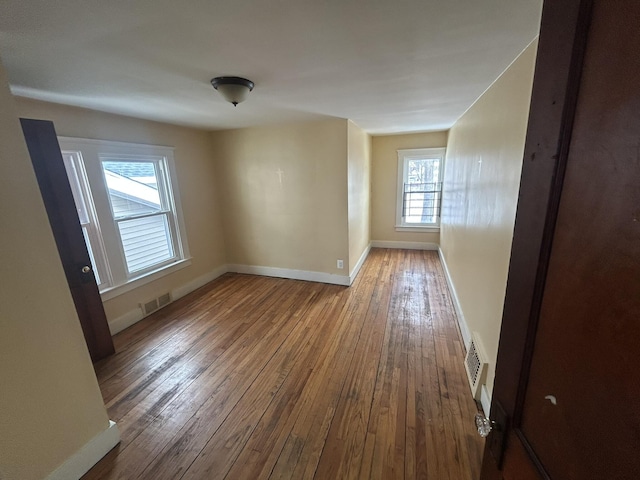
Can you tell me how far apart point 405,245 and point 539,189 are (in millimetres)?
5088

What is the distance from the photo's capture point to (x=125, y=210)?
2871 mm

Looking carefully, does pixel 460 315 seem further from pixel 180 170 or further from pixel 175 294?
pixel 180 170

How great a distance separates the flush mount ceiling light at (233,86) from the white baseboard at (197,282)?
2.69 metres

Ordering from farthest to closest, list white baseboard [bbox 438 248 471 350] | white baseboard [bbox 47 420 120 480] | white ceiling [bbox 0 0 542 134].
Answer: white baseboard [bbox 438 248 471 350]
white baseboard [bbox 47 420 120 480]
white ceiling [bbox 0 0 542 134]

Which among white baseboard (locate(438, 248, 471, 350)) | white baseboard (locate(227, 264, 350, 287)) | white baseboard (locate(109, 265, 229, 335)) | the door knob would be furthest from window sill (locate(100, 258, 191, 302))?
white baseboard (locate(438, 248, 471, 350))

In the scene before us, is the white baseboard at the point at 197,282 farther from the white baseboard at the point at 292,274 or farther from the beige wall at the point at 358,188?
the beige wall at the point at 358,188

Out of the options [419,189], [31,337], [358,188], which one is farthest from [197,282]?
[419,189]

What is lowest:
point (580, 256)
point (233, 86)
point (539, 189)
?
point (580, 256)

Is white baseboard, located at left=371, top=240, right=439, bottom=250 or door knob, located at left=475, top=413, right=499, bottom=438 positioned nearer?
door knob, located at left=475, top=413, right=499, bottom=438

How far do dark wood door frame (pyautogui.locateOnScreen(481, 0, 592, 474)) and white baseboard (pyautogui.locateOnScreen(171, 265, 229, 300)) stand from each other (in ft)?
12.0

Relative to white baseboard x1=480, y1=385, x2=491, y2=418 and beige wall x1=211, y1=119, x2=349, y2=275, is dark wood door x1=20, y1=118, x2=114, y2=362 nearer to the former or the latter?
beige wall x1=211, y1=119, x2=349, y2=275

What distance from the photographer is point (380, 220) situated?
18.1ft

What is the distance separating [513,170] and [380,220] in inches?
159

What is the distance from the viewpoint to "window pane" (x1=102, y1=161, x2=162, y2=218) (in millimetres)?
2729
